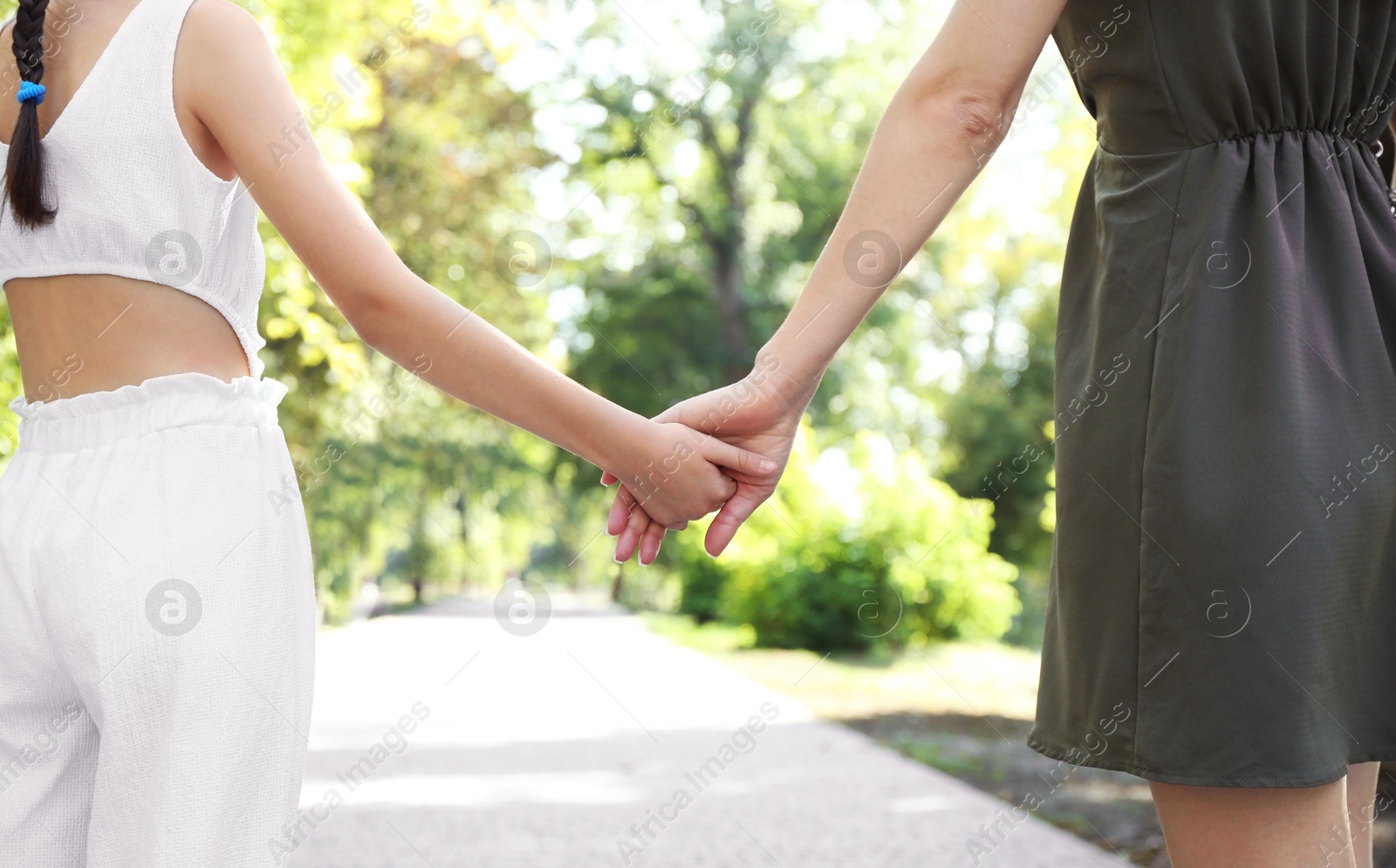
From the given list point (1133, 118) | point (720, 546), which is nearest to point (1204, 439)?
point (1133, 118)

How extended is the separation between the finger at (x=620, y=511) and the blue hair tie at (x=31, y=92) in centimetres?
127

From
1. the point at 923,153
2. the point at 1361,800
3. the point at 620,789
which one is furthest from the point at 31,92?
the point at 620,789

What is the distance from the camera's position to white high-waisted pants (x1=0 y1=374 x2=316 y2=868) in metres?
1.35

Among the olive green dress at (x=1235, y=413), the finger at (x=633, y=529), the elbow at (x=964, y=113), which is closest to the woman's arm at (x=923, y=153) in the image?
the elbow at (x=964, y=113)

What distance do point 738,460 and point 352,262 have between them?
982 millimetres

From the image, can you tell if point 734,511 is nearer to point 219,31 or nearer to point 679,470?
point 679,470

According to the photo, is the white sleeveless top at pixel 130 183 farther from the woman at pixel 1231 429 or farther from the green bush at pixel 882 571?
the green bush at pixel 882 571

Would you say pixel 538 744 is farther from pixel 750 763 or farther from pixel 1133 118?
pixel 1133 118

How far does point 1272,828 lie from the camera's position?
1212 mm

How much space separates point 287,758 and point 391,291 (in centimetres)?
64

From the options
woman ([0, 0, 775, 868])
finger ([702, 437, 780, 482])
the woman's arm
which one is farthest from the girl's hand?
woman ([0, 0, 775, 868])

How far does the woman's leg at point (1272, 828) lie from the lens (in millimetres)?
1205

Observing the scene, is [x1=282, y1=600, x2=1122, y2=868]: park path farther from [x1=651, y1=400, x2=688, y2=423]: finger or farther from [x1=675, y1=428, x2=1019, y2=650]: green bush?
[x1=675, y1=428, x2=1019, y2=650]: green bush

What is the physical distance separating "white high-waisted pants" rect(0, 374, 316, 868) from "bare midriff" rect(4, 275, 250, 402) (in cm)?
4
